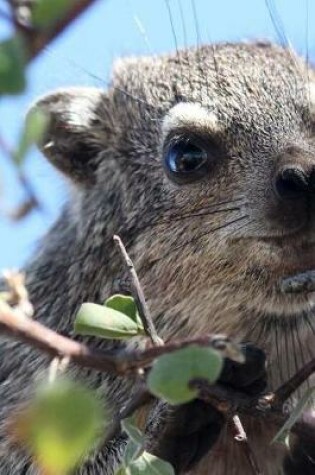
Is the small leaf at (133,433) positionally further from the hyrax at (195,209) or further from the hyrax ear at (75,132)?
the hyrax ear at (75,132)

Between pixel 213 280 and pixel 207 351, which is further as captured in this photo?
pixel 213 280

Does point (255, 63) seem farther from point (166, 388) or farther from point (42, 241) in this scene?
point (166, 388)

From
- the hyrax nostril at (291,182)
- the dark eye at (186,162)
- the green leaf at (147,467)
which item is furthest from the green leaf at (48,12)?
the dark eye at (186,162)

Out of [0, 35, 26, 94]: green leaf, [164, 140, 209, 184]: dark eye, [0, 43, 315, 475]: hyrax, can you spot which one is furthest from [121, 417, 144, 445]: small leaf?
[164, 140, 209, 184]: dark eye

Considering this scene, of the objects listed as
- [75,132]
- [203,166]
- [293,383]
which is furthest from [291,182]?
[75,132]

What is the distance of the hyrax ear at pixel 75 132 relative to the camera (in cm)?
529

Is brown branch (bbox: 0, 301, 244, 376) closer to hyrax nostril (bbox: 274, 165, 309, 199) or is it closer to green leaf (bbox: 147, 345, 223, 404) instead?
green leaf (bbox: 147, 345, 223, 404)

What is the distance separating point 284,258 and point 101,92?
2523 mm

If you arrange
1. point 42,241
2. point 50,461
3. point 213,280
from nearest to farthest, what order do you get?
point 50,461 → point 213,280 → point 42,241

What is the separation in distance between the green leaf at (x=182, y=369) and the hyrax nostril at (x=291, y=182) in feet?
8.02

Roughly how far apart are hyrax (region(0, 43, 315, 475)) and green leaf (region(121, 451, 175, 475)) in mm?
1555

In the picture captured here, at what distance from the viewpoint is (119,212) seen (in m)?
4.79

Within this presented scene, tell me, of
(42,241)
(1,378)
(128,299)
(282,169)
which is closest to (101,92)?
(42,241)

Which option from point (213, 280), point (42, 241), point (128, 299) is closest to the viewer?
point (128, 299)
